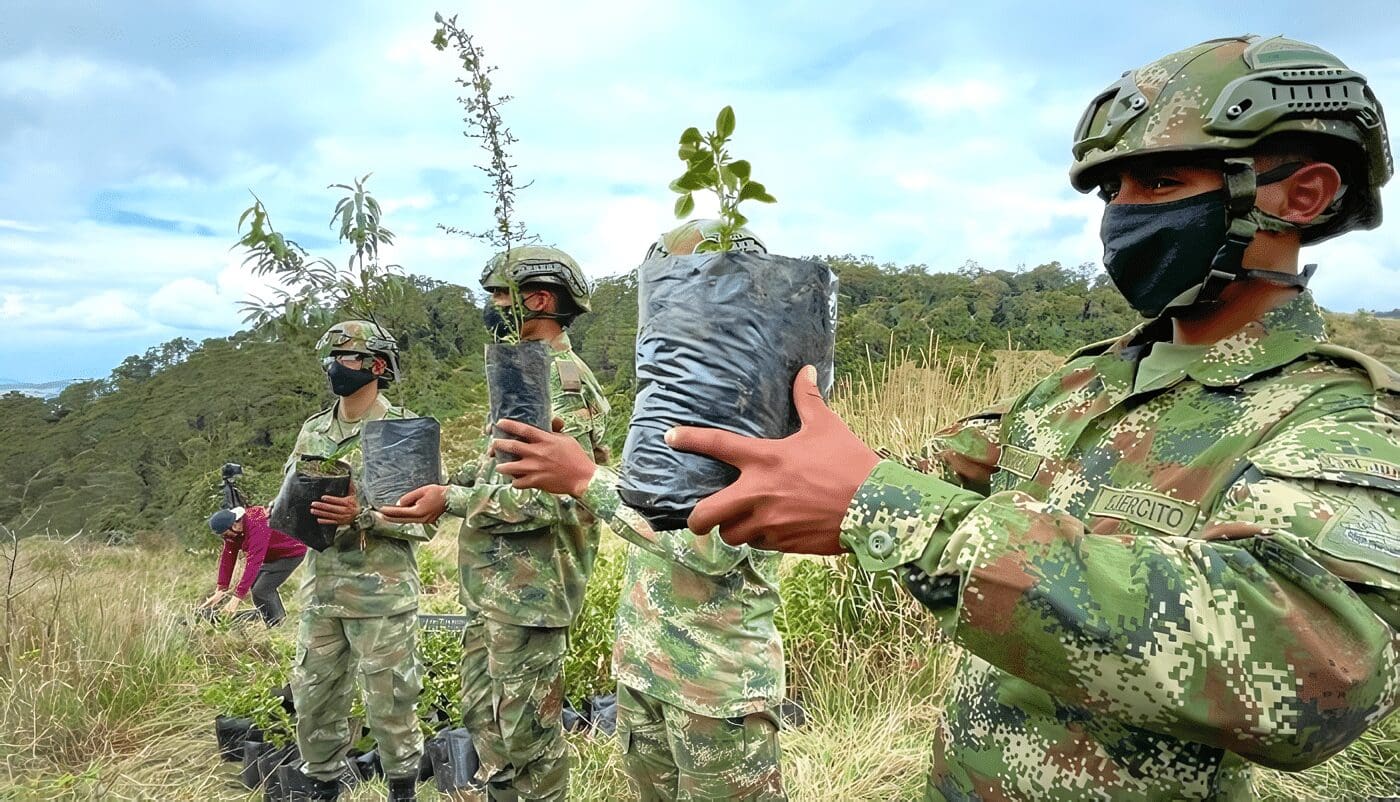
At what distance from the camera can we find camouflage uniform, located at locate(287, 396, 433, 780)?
12.7 feet

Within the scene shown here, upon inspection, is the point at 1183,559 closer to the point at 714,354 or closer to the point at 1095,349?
the point at 714,354

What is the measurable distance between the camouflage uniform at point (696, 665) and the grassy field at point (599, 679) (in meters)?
1.48

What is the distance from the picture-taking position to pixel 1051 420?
5.13 ft

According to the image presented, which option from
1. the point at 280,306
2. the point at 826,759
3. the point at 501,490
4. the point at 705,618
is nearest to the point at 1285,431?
the point at 705,618

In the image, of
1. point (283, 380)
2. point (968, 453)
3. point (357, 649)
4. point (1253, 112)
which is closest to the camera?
point (1253, 112)

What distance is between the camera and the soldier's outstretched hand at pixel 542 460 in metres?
2.21

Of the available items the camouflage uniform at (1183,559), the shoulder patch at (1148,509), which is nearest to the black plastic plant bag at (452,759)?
the camouflage uniform at (1183,559)

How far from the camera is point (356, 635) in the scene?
392 centimetres

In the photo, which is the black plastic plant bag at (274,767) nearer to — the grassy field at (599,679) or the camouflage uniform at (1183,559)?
the grassy field at (599,679)

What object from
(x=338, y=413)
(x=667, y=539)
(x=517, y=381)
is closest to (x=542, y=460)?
(x=517, y=381)

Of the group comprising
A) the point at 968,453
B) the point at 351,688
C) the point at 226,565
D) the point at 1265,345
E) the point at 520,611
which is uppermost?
the point at 1265,345

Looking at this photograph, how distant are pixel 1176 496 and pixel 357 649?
12.4 feet

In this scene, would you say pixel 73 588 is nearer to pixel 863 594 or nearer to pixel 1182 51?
pixel 863 594

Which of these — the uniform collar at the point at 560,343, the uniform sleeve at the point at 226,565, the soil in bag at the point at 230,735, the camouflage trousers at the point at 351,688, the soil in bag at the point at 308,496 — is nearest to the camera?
the soil in bag at the point at 308,496
